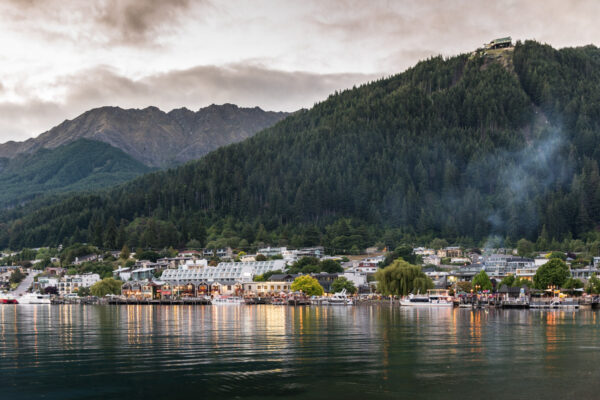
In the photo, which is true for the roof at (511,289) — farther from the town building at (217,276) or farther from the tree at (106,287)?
the tree at (106,287)

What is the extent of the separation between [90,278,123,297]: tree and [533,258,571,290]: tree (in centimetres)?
10382

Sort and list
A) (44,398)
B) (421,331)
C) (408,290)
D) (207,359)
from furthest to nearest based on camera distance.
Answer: (408,290)
(421,331)
(207,359)
(44,398)

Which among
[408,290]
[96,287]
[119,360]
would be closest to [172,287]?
[96,287]

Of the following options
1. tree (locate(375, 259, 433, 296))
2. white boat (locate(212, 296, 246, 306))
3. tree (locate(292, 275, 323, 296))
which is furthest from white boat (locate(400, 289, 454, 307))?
white boat (locate(212, 296, 246, 306))

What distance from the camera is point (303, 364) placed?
35.3 m

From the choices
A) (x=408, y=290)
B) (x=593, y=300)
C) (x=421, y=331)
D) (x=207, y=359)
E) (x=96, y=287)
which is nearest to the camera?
(x=207, y=359)

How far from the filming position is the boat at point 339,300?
12588 centimetres

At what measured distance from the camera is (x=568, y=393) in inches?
1112

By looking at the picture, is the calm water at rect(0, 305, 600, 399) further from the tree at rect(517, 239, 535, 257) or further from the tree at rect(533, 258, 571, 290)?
the tree at rect(517, 239, 535, 257)

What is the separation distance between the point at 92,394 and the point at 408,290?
9349 centimetres

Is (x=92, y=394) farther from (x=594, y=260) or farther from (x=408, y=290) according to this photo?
(x=594, y=260)

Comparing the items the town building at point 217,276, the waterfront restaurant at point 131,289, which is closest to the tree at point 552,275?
the town building at point 217,276

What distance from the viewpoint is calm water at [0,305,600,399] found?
28547mm

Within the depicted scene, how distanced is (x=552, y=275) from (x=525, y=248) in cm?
6028
